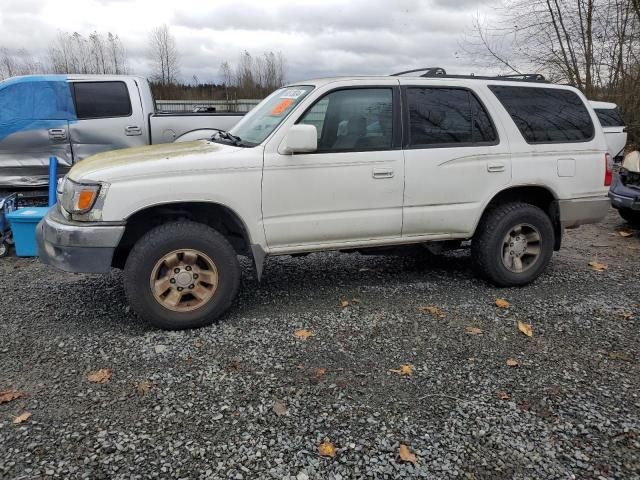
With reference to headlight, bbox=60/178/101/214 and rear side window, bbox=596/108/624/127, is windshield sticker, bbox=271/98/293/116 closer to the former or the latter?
headlight, bbox=60/178/101/214

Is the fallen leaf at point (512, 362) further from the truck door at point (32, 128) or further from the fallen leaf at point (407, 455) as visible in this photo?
the truck door at point (32, 128)

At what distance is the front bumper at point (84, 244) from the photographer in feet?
12.1

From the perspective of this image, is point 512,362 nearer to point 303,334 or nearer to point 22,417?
point 303,334

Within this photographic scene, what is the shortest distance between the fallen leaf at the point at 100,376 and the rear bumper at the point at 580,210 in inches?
161

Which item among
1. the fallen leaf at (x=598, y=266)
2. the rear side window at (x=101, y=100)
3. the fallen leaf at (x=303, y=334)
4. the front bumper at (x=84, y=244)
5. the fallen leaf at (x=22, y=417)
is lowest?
the fallen leaf at (x=598, y=266)

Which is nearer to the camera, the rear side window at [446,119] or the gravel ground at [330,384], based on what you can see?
the gravel ground at [330,384]

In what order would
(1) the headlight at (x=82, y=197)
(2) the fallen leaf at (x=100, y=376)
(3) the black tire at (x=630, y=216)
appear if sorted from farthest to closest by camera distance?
1. (3) the black tire at (x=630, y=216)
2. (1) the headlight at (x=82, y=197)
3. (2) the fallen leaf at (x=100, y=376)

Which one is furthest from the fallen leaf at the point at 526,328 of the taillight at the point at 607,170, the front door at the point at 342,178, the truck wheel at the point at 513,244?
the taillight at the point at 607,170

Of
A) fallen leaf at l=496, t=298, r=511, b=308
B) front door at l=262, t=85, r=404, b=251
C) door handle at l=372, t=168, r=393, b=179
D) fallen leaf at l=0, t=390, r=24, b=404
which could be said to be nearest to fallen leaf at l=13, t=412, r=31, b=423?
fallen leaf at l=0, t=390, r=24, b=404

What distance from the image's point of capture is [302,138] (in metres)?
3.82

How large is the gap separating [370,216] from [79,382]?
2.43 m

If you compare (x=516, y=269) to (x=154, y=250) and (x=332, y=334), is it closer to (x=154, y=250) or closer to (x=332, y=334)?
(x=332, y=334)

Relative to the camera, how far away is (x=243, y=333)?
3947mm

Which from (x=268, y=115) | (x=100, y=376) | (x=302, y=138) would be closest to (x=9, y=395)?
(x=100, y=376)
